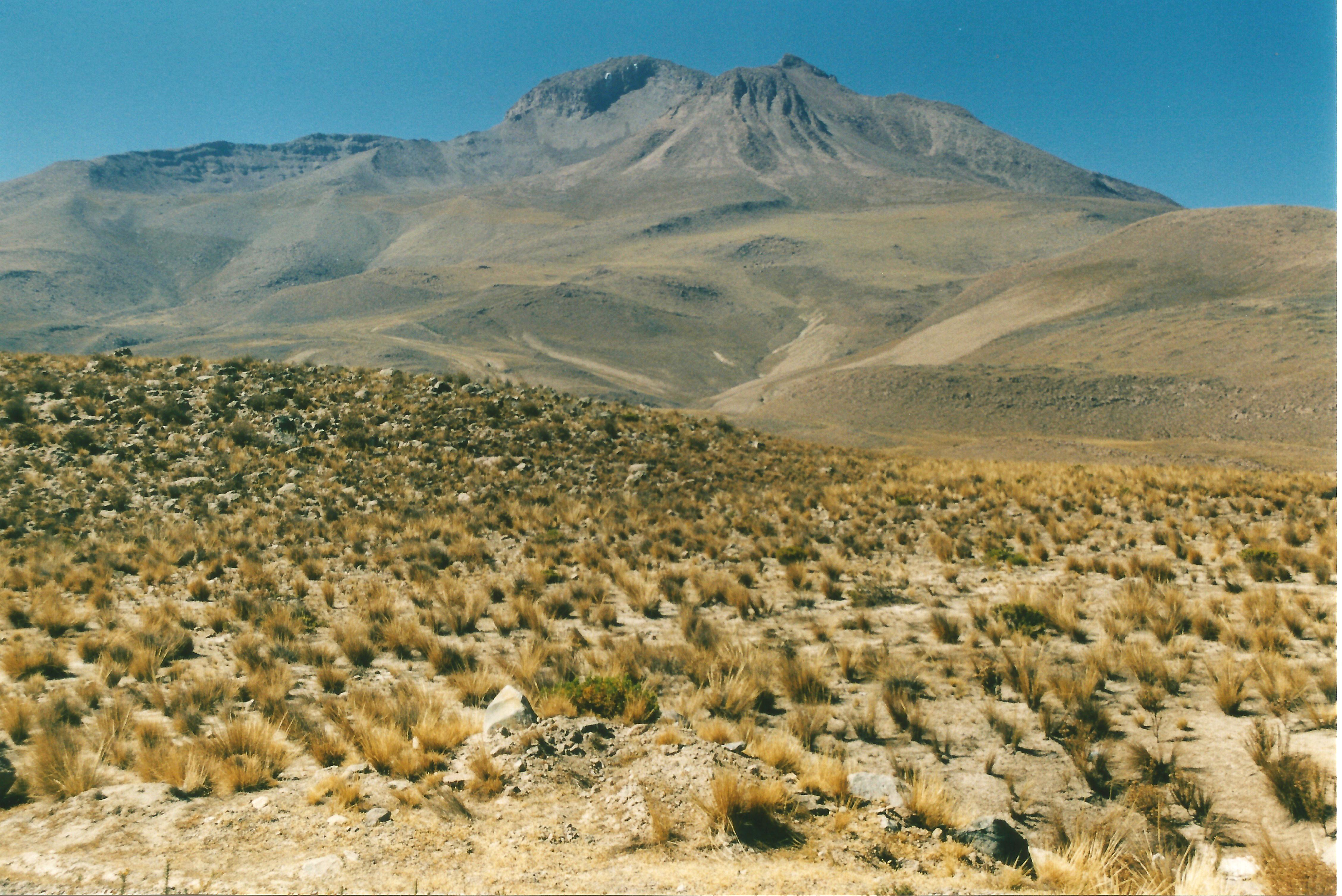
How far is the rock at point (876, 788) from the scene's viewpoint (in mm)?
5625

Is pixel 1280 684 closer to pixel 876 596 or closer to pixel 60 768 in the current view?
pixel 876 596

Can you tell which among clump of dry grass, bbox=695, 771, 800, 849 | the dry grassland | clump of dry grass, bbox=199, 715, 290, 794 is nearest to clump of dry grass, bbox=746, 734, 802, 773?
the dry grassland

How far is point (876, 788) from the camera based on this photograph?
575cm

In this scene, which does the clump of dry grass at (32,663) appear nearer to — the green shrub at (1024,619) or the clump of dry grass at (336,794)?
the clump of dry grass at (336,794)

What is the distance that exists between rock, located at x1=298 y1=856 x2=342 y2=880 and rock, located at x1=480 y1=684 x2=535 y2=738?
6.16ft

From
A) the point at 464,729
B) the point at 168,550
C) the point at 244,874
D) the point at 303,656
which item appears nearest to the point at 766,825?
the point at 464,729

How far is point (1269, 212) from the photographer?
10944cm

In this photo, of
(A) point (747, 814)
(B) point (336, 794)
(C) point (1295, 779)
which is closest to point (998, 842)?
(A) point (747, 814)

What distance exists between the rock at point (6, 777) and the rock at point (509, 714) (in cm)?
337

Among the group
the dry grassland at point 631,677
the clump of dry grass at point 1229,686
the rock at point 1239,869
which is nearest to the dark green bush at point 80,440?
the dry grassland at point 631,677

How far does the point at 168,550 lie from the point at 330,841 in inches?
418

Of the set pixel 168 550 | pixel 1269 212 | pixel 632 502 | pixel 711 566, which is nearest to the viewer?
pixel 168 550

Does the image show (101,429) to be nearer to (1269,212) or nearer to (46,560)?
(46,560)

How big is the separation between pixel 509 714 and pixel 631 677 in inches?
83.8
